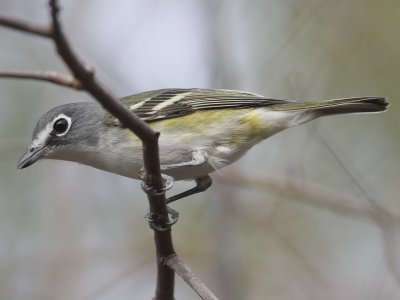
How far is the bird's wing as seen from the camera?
4531mm

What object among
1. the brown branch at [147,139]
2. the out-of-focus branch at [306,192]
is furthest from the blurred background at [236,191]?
the brown branch at [147,139]

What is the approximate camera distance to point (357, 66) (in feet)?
26.7

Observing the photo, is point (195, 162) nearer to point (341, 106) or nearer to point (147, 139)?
point (341, 106)

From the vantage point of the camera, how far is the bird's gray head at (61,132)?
4.15 metres

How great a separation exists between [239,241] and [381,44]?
8.48 feet

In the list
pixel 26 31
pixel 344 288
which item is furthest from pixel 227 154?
pixel 26 31

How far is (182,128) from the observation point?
448 centimetres

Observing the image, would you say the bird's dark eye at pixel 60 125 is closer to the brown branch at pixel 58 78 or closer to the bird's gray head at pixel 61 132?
the bird's gray head at pixel 61 132

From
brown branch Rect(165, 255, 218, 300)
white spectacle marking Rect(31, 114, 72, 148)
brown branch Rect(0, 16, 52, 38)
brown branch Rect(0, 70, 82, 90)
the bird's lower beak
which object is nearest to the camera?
brown branch Rect(0, 16, 52, 38)

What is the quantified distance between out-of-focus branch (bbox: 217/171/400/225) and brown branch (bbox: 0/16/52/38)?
12.5 ft

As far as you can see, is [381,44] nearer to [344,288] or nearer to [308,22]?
[308,22]

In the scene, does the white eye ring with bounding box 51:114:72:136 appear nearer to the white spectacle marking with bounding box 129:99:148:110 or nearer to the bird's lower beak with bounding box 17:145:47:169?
the bird's lower beak with bounding box 17:145:47:169

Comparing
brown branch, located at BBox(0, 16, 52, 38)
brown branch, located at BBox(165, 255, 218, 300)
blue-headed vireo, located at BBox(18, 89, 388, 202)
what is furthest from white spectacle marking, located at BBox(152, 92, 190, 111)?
brown branch, located at BBox(0, 16, 52, 38)

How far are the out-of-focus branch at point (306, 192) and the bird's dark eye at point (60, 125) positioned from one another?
2.11 meters
